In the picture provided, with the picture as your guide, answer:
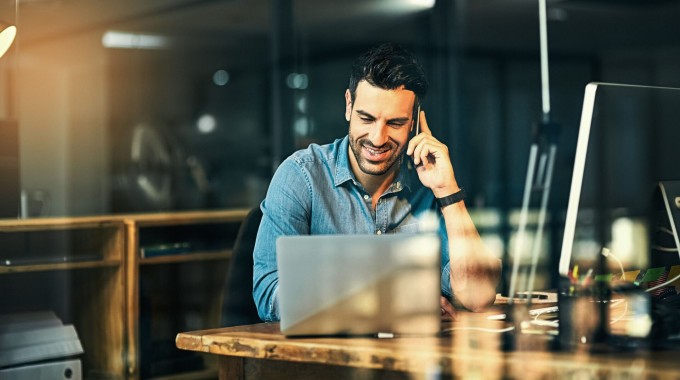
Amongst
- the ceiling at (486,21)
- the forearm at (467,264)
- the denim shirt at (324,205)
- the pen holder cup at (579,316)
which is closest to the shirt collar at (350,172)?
the denim shirt at (324,205)

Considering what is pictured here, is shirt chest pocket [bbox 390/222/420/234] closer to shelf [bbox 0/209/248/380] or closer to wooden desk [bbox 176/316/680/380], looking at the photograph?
wooden desk [bbox 176/316/680/380]

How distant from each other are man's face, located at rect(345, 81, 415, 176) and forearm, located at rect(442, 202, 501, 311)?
32cm

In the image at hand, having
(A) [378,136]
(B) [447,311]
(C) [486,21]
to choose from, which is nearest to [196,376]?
(A) [378,136]

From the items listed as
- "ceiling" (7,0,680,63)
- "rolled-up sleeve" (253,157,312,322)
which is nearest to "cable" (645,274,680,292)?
"rolled-up sleeve" (253,157,312,322)

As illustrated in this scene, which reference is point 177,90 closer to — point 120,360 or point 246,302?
point 120,360

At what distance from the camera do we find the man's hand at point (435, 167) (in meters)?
2.21

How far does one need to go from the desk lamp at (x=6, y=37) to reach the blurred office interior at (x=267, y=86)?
119 mm

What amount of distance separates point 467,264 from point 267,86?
270 centimetres

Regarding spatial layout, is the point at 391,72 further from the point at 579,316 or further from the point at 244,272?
the point at 579,316

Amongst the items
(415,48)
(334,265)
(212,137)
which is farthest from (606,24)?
(334,265)

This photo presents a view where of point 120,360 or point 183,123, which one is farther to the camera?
point 183,123

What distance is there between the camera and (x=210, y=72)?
4.88 m

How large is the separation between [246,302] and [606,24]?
2.39 metres

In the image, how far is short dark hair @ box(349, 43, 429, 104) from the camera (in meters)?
2.54
